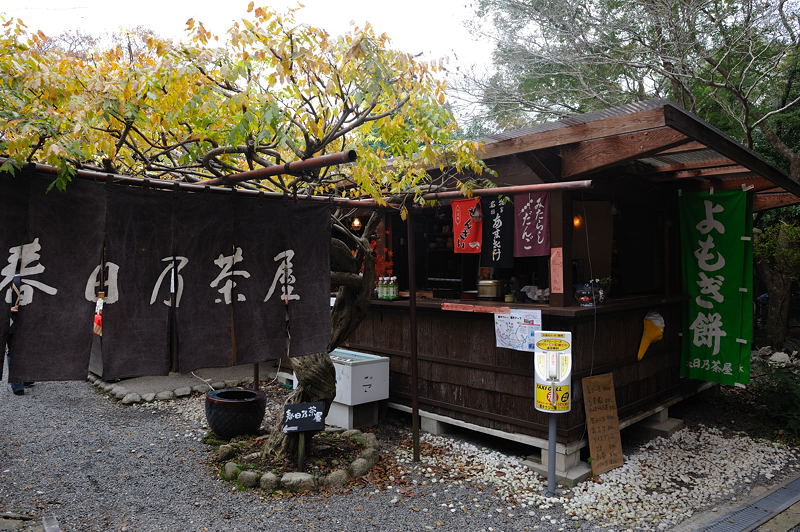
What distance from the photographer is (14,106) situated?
13.5ft

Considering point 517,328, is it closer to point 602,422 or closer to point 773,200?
point 602,422

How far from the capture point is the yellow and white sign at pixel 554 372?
22.4 ft

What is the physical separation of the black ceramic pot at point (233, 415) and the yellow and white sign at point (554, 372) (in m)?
4.41

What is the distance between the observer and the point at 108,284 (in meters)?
4.43

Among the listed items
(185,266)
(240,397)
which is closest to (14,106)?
(185,266)

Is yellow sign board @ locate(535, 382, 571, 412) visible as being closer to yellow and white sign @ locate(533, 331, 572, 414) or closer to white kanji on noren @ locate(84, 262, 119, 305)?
yellow and white sign @ locate(533, 331, 572, 414)

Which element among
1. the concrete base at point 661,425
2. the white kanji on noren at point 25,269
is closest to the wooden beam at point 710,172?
the concrete base at point 661,425

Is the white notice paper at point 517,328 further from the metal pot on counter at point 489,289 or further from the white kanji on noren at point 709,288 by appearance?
the white kanji on noren at point 709,288

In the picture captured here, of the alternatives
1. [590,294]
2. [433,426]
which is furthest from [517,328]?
[433,426]

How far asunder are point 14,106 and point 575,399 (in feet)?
24.1

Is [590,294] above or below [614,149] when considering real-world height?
below

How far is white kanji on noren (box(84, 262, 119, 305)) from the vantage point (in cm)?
432

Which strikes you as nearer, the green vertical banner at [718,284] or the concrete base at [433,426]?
the concrete base at [433,426]

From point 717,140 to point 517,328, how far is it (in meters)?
3.60
